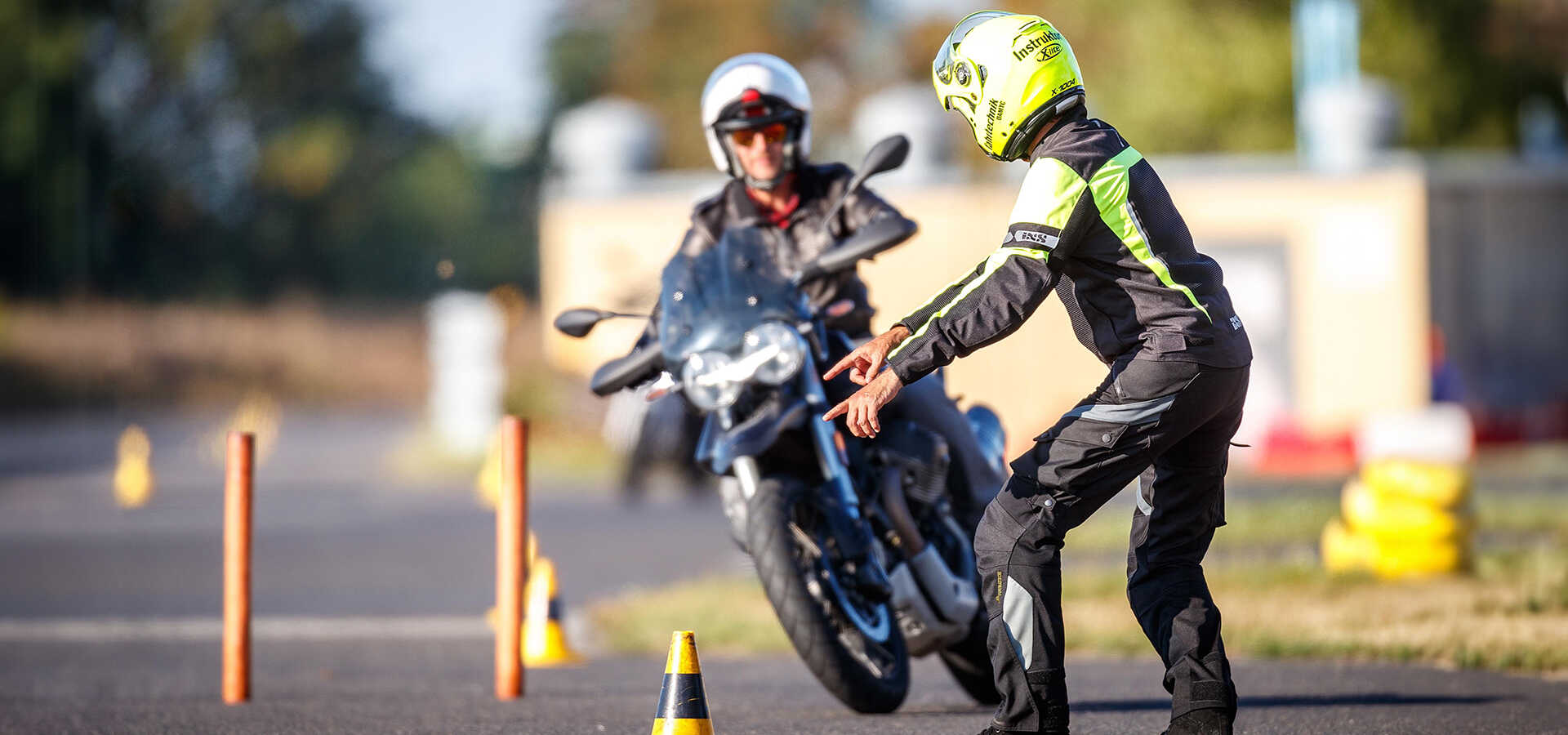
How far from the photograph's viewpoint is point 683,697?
16.6ft

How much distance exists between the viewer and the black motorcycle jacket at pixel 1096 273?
4.77 meters

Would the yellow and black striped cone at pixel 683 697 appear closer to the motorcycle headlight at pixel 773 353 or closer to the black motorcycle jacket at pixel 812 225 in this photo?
the motorcycle headlight at pixel 773 353

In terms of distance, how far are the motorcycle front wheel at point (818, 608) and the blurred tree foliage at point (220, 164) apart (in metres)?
44.9

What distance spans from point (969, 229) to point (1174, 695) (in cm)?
1964

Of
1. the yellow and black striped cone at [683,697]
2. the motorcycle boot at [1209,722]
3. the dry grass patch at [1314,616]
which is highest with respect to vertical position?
the dry grass patch at [1314,616]

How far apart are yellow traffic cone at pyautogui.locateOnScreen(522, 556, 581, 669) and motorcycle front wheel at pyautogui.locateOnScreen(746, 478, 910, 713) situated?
2601 mm

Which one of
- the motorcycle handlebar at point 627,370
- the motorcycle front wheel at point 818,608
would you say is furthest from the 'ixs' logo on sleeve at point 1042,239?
the motorcycle handlebar at point 627,370

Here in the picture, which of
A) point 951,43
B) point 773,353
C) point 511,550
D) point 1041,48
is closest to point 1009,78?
point 1041,48

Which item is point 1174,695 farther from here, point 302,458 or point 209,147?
point 209,147

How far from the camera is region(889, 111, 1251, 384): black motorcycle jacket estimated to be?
4.77 m

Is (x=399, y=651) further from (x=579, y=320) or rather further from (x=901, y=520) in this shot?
(x=901, y=520)

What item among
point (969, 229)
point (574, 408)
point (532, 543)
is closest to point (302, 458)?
point (574, 408)

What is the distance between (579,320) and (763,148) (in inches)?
33.7

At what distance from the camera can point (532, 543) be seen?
8148 mm
